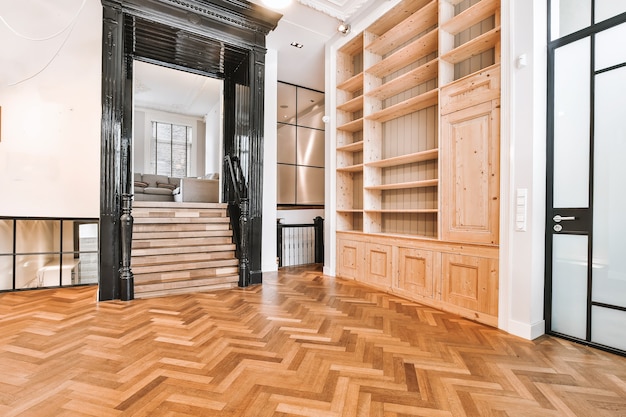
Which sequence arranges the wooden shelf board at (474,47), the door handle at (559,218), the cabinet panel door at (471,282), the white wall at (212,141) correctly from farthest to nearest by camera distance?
1. the white wall at (212,141)
2. the wooden shelf board at (474,47)
3. the cabinet panel door at (471,282)
4. the door handle at (559,218)

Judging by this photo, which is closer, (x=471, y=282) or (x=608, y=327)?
(x=608, y=327)

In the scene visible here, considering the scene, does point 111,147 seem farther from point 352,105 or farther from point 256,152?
point 352,105

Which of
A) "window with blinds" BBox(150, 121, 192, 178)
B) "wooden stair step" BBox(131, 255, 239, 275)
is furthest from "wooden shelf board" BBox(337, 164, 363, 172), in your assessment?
"window with blinds" BBox(150, 121, 192, 178)

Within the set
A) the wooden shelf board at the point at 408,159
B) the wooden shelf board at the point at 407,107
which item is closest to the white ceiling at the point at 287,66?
the wooden shelf board at the point at 407,107

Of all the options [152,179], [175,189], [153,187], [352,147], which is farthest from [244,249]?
[152,179]

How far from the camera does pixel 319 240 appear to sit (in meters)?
6.36

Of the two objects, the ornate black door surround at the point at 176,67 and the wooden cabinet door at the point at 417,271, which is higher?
the ornate black door surround at the point at 176,67

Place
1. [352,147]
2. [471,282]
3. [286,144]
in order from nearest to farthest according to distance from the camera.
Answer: [471,282]
[352,147]
[286,144]

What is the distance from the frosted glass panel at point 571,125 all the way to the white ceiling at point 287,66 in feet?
8.45

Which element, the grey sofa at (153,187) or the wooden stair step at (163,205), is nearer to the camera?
the wooden stair step at (163,205)

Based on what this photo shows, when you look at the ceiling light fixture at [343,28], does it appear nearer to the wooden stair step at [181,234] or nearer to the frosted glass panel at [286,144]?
the frosted glass panel at [286,144]

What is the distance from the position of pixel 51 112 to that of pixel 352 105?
15.0 feet

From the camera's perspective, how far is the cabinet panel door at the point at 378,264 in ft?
13.0

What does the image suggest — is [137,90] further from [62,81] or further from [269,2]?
[269,2]
